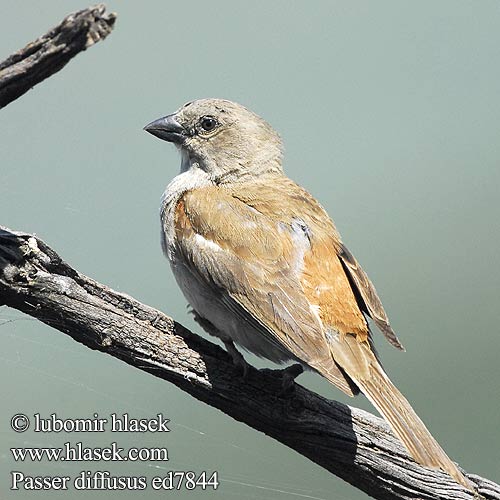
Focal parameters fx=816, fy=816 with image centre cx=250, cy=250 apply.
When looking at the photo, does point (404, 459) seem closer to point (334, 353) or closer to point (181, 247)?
point (334, 353)

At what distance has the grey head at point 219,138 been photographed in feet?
15.3

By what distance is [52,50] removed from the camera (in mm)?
2402

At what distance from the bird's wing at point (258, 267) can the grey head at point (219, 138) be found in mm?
648

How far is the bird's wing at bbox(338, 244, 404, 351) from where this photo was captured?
383 cm

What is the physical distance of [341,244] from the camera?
4078mm

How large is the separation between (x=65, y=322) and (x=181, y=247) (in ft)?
2.74

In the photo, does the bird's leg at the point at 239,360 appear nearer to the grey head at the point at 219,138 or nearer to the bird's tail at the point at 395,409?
the bird's tail at the point at 395,409

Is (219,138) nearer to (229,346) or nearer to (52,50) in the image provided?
(229,346)

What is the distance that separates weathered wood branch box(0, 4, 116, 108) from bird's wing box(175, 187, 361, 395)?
4.60ft

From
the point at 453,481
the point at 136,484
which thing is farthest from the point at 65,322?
the point at 453,481

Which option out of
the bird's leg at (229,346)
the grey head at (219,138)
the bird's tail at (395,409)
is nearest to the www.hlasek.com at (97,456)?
the bird's leg at (229,346)

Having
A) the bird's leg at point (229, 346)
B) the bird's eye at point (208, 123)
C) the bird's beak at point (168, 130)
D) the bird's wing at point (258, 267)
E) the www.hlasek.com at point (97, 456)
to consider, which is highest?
the bird's eye at point (208, 123)

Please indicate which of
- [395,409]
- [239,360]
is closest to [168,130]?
[239,360]

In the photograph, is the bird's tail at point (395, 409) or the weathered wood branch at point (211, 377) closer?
the weathered wood branch at point (211, 377)
